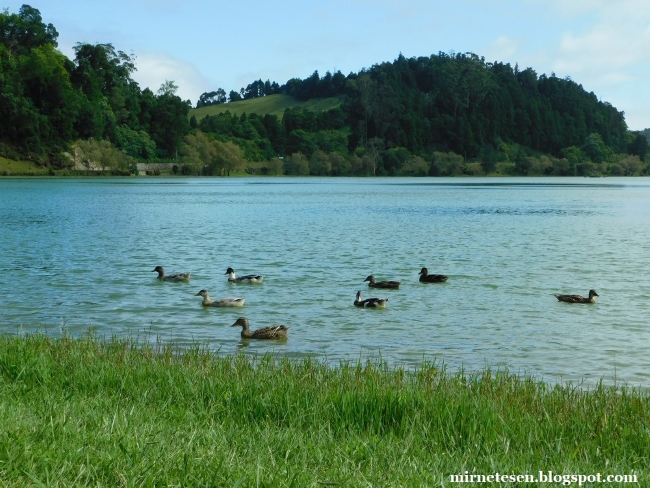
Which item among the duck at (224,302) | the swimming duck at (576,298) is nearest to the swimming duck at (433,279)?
the swimming duck at (576,298)

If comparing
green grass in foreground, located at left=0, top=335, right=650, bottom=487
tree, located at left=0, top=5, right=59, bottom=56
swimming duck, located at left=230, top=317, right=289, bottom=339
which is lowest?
swimming duck, located at left=230, top=317, right=289, bottom=339

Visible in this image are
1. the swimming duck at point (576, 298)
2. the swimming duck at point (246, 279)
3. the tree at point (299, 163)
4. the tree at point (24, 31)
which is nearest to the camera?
the swimming duck at point (576, 298)

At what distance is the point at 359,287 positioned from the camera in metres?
23.7

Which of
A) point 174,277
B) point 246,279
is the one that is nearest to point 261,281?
point 246,279

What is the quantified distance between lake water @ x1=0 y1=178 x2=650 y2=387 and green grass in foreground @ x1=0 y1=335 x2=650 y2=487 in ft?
12.4

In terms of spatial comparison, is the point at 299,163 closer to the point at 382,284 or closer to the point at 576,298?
the point at 382,284

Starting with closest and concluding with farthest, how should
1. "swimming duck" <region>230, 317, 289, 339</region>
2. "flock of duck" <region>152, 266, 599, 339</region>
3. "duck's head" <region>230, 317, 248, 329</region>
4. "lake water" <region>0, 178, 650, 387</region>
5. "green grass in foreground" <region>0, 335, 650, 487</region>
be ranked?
1. "green grass in foreground" <region>0, 335, 650, 487</region>
2. "lake water" <region>0, 178, 650, 387</region>
3. "swimming duck" <region>230, 317, 289, 339</region>
4. "flock of duck" <region>152, 266, 599, 339</region>
5. "duck's head" <region>230, 317, 248, 329</region>

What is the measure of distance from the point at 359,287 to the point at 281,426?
52.2 ft

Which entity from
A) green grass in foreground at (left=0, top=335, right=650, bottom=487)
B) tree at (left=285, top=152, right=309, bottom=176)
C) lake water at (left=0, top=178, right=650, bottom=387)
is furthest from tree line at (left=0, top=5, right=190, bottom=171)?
green grass in foreground at (left=0, top=335, right=650, bottom=487)

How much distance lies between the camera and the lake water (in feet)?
50.9

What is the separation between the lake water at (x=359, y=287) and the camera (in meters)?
15.5

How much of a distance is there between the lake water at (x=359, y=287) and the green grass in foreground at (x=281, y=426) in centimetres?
378

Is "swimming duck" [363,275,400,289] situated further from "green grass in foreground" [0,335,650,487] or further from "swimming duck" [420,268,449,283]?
"green grass in foreground" [0,335,650,487]

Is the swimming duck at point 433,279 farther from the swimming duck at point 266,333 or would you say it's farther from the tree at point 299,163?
the tree at point 299,163
